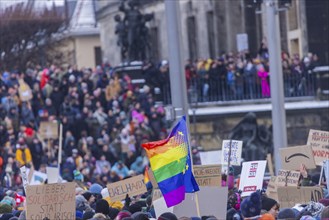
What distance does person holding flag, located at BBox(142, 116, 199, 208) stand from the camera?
1633 centimetres

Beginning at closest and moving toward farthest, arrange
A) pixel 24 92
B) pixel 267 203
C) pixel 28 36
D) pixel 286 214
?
pixel 286 214, pixel 267 203, pixel 24 92, pixel 28 36

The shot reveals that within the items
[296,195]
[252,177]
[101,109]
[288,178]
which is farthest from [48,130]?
[296,195]

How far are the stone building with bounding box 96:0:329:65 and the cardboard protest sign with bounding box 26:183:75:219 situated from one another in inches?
1086

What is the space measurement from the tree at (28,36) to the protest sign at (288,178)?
3054cm

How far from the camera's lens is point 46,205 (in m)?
16.2

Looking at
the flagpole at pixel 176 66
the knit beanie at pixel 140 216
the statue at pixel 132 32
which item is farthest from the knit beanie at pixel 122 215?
the statue at pixel 132 32

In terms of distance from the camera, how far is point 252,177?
63.6ft

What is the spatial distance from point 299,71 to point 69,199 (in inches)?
881

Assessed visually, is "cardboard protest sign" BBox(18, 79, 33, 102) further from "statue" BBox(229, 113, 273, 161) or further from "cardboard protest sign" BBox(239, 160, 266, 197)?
"cardboard protest sign" BBox(239, 160, 266, 197)

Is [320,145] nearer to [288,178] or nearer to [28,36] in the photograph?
[288,178]

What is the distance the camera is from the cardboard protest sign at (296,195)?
18250 mm

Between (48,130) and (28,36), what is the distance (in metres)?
20.5

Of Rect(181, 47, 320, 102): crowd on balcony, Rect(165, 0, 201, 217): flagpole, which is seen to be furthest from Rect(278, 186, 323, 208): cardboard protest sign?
Rect(181, 47, 320, 102): crowd on balcony

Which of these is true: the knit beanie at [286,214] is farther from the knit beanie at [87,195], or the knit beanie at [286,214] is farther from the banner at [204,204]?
the knit beanie at [87,195]
